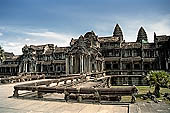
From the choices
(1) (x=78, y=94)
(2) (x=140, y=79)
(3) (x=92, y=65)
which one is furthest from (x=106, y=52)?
(1) (x=78, y=94)

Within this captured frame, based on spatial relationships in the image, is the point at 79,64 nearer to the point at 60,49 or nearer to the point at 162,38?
the point at 60,49

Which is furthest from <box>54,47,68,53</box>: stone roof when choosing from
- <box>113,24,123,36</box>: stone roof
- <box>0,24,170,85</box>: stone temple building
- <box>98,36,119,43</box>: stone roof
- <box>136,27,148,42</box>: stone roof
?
<box>136,27,148,42</box>: stone roof

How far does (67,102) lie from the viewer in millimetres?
10766

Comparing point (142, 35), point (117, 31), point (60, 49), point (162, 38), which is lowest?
point (60, 49)

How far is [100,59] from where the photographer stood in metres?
47.5

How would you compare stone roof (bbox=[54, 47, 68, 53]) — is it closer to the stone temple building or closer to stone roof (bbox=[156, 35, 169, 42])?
the stone temple building

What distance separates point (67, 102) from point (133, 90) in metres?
4.18

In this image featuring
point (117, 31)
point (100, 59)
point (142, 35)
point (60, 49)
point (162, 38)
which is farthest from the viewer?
point (142, 35)

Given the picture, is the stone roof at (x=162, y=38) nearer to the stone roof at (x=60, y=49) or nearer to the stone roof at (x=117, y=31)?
the stone roof at (x=117, y=31)

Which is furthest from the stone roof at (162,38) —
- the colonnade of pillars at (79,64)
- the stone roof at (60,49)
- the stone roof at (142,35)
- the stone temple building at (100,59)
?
the stone roof at (60,49)

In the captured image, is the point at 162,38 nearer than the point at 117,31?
Yes

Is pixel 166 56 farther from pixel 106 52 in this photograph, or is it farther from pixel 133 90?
pixel 133 90

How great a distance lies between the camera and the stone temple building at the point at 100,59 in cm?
4112

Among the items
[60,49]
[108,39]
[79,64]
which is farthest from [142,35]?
[79,64]
